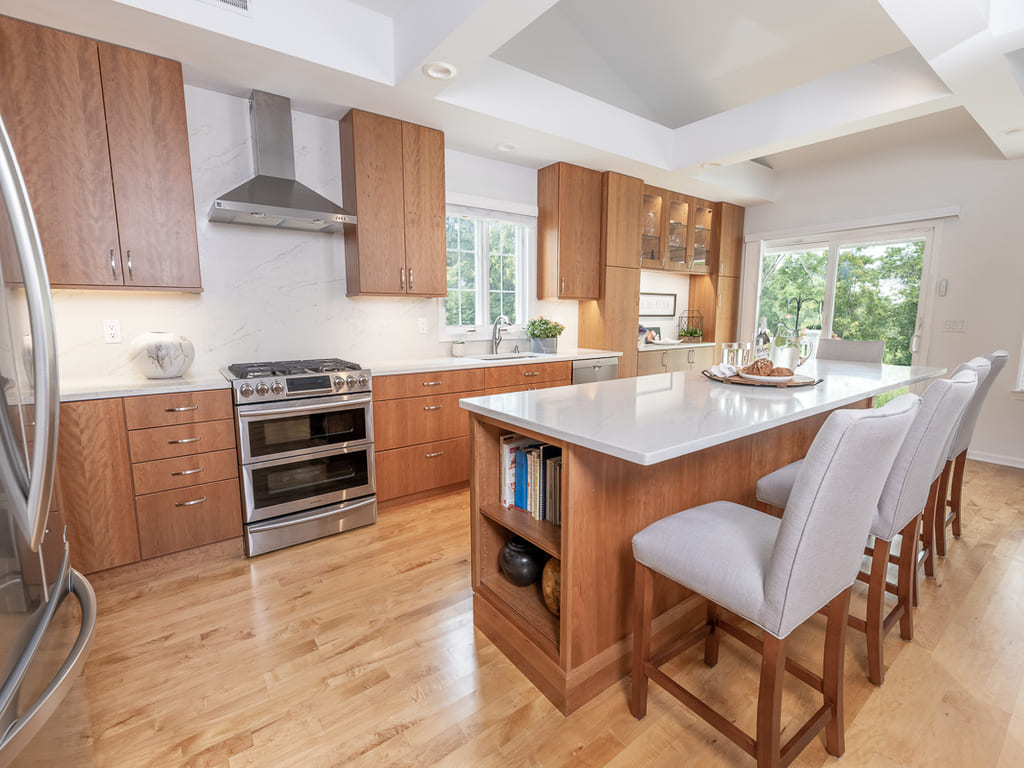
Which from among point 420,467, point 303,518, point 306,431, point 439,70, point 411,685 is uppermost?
point 439,70

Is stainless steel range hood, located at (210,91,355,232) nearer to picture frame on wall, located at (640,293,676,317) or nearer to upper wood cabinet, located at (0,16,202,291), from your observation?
upper wood cabinet, located at (0,16,202,291)

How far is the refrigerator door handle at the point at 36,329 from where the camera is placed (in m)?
0.70

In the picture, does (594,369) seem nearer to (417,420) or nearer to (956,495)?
(417,420)

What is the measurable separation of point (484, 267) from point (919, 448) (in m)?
3.05

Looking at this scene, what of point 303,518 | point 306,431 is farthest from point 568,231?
point 303,518

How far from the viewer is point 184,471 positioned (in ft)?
7.43

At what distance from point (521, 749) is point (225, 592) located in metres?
1.52

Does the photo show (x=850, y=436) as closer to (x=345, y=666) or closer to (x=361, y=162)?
(x=345, y=666)

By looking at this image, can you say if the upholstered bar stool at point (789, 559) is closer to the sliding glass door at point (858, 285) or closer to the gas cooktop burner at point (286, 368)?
the gas cooktop burner at point (286, 368)

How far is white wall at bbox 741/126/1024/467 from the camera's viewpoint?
3.73 m

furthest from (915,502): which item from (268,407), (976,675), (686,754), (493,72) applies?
(493,72)

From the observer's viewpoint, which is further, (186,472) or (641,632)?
(186,472)

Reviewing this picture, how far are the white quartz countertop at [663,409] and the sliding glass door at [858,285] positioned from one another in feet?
8.58

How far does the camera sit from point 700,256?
5160 mm
